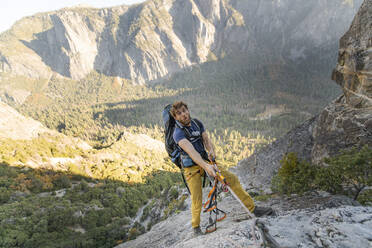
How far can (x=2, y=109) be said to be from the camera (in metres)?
64.4

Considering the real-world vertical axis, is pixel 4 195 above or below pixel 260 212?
below

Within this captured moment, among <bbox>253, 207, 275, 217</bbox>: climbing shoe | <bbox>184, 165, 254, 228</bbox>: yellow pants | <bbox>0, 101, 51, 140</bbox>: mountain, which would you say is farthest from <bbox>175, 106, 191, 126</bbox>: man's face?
<bbox>0, 101, 51, 140</bbox>: mountain

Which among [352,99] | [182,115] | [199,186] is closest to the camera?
[182,115]

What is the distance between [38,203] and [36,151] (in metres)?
24.5

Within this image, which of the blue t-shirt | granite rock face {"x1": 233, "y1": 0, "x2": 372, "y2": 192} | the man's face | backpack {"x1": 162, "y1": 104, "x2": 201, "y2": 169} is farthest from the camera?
granite rock face {"x1": 233, "y1": 0, "x2": 372, "y2": 192}

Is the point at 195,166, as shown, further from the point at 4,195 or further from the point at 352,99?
the point at 4,195

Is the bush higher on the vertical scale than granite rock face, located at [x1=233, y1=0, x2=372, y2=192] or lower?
lower

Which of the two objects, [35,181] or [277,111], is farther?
[277,111]

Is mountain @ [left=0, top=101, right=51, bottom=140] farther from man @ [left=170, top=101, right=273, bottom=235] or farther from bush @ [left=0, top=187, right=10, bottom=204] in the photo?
man @ [left=170, top=101, right=273, bottom=235]

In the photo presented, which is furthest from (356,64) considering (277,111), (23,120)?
(277,111)

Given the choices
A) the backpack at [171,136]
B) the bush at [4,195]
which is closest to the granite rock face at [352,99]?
the backpack at [171,136]

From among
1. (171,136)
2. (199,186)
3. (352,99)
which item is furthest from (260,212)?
(352,99)

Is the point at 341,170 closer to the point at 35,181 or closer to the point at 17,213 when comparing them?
the point at 17,213

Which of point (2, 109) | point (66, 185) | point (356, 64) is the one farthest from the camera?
point (2, 109)
